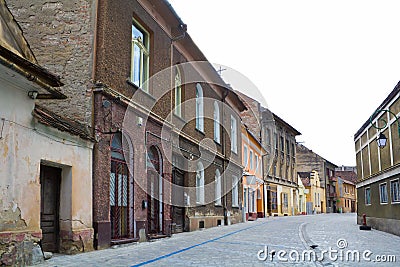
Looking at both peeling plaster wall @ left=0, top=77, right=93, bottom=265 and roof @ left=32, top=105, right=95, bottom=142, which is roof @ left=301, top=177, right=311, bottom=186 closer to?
roof @ left=32, top=105, right=95, bottom=142

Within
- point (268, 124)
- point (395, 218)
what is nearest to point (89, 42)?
point (395, 218)

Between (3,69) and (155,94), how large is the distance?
8069 millimetres

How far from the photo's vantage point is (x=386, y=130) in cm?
1900

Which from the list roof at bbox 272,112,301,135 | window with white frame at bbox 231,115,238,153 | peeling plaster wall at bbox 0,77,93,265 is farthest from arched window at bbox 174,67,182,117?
roof at bbox 272,112,301,135

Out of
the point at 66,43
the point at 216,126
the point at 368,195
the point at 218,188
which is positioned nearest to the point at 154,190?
the point at 66,43

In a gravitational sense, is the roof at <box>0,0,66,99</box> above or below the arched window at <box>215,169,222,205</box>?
above

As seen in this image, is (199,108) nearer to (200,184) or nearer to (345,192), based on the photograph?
(200,184)

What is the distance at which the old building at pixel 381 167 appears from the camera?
688 inches

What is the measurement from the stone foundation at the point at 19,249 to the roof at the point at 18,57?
2.69 m

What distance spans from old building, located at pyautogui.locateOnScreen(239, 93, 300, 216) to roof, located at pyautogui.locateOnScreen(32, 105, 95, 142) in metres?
31.8

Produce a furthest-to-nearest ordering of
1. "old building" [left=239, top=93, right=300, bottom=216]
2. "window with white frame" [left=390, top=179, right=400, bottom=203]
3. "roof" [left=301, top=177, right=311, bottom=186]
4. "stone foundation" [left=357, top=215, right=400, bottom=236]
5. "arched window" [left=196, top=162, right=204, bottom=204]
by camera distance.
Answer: "roof" [left=301, top=177, right=311, bottom=186], "old building" [left=239, top=93, right=300, bottom=216], "arched window" [left=196, top=162, right=204, bottom=204], "stone foundation" [left=357, top=215, right=400, bottom=236], "window with white frame" [left=390, top=179, right=400, bottom=203]

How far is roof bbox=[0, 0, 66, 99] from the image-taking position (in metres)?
8.07

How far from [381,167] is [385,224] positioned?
2.34m

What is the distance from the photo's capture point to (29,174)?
29.8ft
